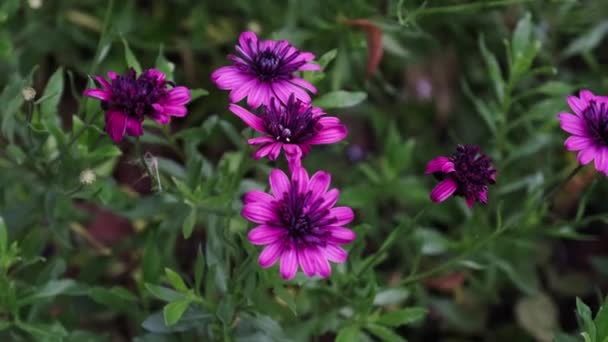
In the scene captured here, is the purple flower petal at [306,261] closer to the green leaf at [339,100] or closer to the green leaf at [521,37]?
the green leaf at [339,100]

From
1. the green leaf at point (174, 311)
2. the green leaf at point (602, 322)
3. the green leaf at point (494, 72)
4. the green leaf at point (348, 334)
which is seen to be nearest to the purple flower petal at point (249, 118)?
the green leaf at point (174, 311)

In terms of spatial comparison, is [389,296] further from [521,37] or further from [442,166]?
[521,37]

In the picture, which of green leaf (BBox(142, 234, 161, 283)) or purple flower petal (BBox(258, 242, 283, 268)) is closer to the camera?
purple flower petal (BBox(258, 242, 283, 268))

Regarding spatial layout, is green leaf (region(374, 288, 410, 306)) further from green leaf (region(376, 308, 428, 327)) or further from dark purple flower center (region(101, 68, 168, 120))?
dark purple flower center (region(101, 68, 168, 120))

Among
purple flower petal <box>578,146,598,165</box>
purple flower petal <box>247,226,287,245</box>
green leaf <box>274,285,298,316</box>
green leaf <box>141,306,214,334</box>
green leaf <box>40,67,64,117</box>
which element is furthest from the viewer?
green leaf <box>40,67,64,117</box>

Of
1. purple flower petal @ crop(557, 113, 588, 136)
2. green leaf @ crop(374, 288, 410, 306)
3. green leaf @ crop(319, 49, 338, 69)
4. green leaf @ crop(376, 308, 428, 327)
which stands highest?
green leaf @ crop(319, 49, 338, 69)

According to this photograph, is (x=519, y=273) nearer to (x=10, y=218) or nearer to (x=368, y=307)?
(x=368, y=307)

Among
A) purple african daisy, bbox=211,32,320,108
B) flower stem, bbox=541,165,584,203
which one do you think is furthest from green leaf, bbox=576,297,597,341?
purple african daisy, bbox=211,32,320,108
